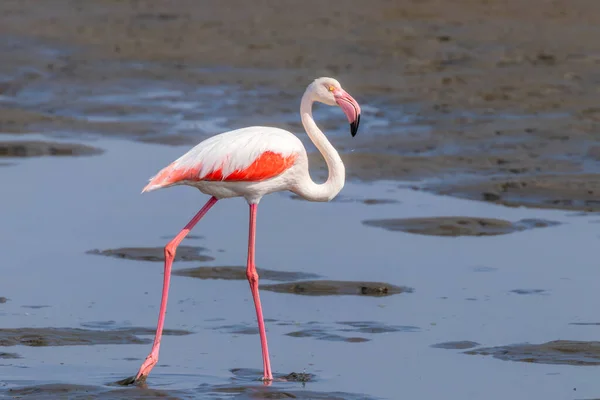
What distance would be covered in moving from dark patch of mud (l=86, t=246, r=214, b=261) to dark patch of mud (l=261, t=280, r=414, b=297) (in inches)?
39.1

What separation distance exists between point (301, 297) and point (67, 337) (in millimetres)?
1821

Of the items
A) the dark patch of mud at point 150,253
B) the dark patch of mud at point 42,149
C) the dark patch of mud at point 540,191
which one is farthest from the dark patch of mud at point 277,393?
the dark patch of mud at point 42,149

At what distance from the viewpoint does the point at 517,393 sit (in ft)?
24.0

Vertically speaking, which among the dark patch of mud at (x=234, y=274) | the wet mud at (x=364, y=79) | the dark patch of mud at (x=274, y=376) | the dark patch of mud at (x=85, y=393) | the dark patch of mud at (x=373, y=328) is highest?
the wet mud at (x=364, y=79)

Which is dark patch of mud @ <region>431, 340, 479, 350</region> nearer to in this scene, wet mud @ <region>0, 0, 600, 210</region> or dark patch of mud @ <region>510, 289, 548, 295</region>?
dark patch of mud @ <region>510, 289, 548, 295</region>

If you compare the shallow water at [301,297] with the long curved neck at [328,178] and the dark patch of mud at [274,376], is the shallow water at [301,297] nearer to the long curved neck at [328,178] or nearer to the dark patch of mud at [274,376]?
the dark patch of mud at [274,376]

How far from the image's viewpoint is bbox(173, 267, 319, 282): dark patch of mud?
9.88m

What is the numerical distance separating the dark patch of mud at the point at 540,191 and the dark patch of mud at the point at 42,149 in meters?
4.32

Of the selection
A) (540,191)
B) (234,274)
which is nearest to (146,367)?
(234,274)

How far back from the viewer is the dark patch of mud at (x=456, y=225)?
11344 mm

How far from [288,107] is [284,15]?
14.9 ft

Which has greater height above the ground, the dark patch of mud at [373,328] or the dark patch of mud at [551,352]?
the dark patch of mud at [373,328]

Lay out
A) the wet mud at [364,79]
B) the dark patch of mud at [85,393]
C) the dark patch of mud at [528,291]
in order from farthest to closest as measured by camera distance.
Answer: the wet mud at [364,79]
the dark patch of mud at [528,291]
the dark patch of mud at [85,393]

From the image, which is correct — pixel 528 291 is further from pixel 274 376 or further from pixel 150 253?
pixel 150 253
